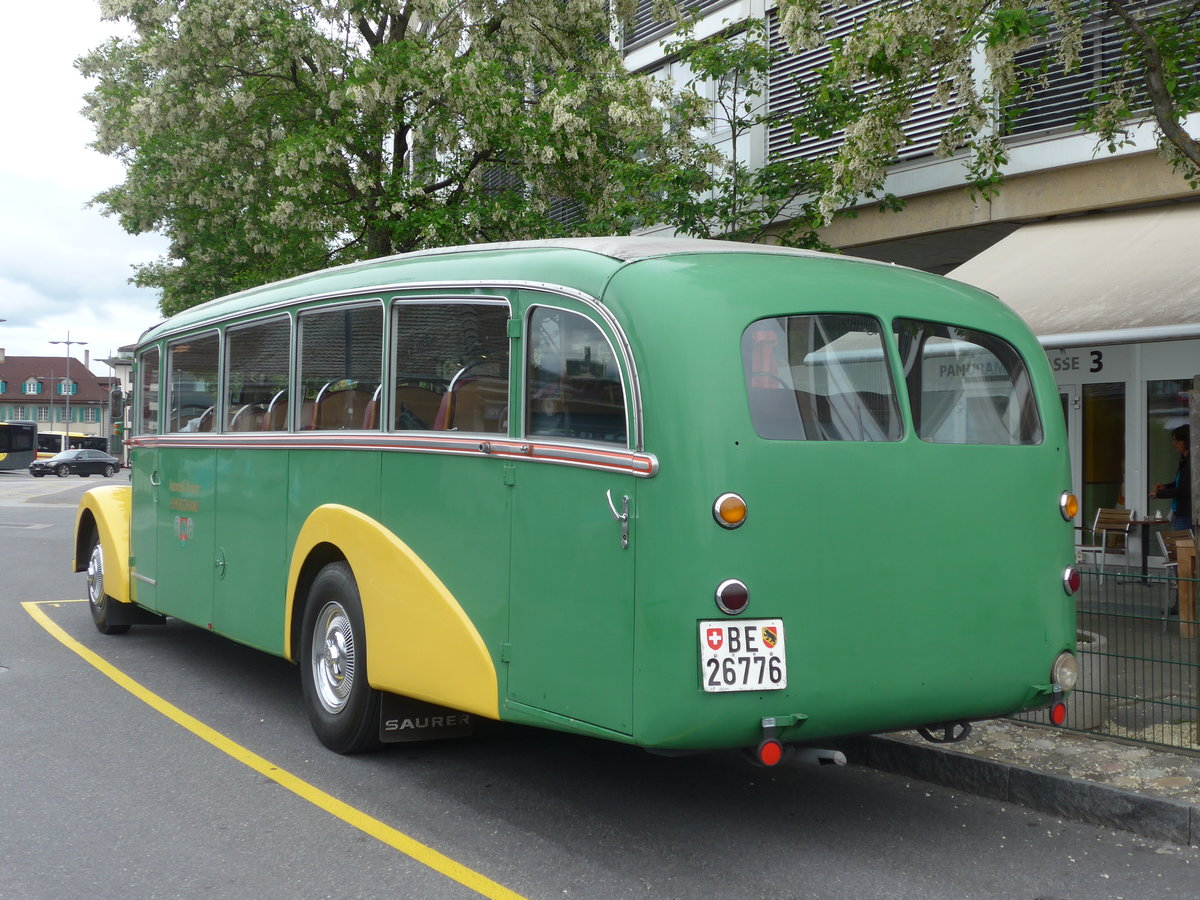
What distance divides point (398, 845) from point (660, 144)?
38.8 ft

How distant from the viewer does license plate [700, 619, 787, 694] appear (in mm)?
4629

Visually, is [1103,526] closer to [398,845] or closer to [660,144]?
[660,144]

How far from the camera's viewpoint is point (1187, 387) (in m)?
14.0

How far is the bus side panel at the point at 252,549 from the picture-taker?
7.40 metres

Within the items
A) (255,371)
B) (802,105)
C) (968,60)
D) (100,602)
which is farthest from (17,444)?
(968,60)

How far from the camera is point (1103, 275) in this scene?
11.5 meters

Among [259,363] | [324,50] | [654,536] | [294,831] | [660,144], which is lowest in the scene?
[294,831]

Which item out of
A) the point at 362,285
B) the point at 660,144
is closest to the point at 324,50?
the point at 660,144

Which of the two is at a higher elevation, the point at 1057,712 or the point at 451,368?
the point at 451,368

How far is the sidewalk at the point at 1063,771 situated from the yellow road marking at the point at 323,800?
8.33 ft

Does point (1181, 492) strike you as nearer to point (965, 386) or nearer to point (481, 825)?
point (965, 386)

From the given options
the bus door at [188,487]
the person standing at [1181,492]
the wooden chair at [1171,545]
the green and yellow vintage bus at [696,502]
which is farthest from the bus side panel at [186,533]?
the person standing at [1181,492]

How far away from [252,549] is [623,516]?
3718 millimetres

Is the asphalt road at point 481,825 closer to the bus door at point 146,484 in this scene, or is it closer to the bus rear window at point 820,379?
the bus rear window at point 820,379
